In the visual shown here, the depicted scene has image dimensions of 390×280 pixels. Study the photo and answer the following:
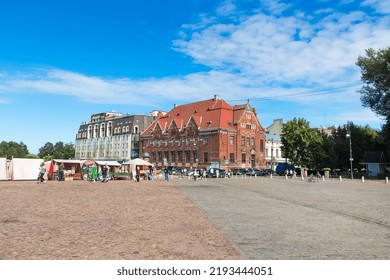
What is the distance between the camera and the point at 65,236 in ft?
27.7

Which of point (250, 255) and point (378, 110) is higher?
point (378, 110)

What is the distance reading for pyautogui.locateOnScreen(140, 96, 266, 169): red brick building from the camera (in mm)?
73125

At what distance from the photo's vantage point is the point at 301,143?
64250 mm

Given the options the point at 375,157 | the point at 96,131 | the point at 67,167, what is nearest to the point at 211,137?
the point at 375,157

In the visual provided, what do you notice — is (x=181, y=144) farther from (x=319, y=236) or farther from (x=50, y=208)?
(x=319, y=236)

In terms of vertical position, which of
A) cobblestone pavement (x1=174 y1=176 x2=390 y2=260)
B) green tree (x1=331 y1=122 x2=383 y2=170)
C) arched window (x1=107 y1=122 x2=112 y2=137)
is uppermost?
arched window (x1=107 y1=122 x2=112 y2=137)

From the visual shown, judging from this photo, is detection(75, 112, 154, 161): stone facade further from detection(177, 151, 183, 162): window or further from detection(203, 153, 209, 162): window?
detection(203, 153, 209, 162): window

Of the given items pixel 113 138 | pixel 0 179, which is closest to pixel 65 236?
pixel 0 179

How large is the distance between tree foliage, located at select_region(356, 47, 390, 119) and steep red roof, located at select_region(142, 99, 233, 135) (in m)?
29.7

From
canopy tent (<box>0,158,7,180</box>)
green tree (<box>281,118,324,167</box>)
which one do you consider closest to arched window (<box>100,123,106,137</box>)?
green tree (<box>281,118,324,167</box>)

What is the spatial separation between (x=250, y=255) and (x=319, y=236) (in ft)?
9.49

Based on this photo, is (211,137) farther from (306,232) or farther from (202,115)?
(306,232)

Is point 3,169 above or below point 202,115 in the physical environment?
below

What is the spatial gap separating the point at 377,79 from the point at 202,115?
39.9 m
